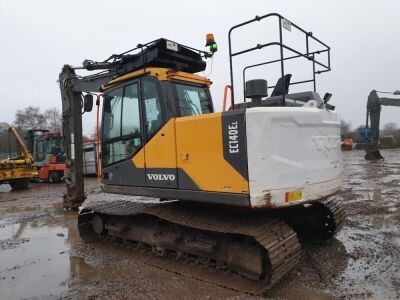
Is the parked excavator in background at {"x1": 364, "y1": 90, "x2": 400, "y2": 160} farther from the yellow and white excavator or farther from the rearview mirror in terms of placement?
the rearview mirror

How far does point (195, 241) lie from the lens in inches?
192

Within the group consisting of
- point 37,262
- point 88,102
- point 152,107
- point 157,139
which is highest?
point 88,102

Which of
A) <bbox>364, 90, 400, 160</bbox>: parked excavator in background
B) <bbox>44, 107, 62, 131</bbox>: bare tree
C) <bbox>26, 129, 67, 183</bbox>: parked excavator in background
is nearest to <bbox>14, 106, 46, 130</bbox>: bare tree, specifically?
<bbox>44, 107, 62, 131</bbox>: bare tree

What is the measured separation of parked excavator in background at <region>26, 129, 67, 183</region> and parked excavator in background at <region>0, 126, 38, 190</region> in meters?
2.19

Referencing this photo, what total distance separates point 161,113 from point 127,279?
7.21 ft

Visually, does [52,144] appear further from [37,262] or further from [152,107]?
[152,107]

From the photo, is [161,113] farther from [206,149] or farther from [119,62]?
[119,62]

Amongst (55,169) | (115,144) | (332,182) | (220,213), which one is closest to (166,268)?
(220,213)

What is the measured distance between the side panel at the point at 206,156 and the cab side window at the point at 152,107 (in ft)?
1.35

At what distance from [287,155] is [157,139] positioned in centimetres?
177

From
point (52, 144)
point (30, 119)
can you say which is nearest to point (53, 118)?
point (30, 119)

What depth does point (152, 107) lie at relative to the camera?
507 centimetres

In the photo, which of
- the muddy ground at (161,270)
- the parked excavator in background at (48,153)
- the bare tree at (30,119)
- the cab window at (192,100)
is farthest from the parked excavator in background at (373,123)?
the bare tree at (30,119)

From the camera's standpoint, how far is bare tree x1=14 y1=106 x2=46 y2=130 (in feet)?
196
